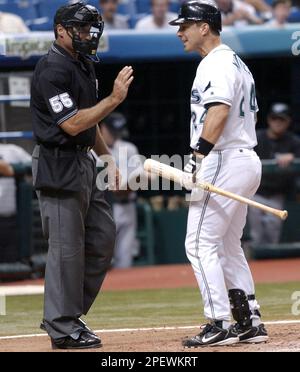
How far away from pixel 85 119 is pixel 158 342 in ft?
4.57

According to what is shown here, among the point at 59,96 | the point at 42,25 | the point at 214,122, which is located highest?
the point at 42,25

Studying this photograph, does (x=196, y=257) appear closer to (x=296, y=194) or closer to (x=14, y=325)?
(x=14, y=325)

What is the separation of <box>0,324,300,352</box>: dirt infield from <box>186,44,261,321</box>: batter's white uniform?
285mm

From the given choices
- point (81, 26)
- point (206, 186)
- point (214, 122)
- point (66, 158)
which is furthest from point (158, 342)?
point (81, 26)

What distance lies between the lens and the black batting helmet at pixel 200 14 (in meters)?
6.02

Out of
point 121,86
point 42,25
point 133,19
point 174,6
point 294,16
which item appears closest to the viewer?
point 121,86

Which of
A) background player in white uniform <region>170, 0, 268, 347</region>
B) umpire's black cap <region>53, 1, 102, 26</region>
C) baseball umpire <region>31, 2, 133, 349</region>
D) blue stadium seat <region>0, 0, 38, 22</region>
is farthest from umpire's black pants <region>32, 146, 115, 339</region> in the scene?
blue stadium seat <region>0, 0, 38, 22</region>

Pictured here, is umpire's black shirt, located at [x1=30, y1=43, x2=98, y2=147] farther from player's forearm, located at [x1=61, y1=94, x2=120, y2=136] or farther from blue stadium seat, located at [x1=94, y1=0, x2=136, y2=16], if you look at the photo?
blue stadium seat, located at [x1=94, y1=0, x2=136, y2=16]

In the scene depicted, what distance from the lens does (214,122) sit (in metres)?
5.76

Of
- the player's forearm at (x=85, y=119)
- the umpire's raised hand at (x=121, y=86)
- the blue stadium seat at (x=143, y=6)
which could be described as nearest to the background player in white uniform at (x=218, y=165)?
the umpire's raised hand at (x=121, y=86)

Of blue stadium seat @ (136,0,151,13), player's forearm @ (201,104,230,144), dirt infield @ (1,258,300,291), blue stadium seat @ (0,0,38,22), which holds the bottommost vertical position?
dirt infield @ (1,258,300,291)

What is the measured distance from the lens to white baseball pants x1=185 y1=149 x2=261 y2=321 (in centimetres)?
588

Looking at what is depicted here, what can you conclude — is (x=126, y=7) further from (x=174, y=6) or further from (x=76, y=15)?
(x=76, y=15)
